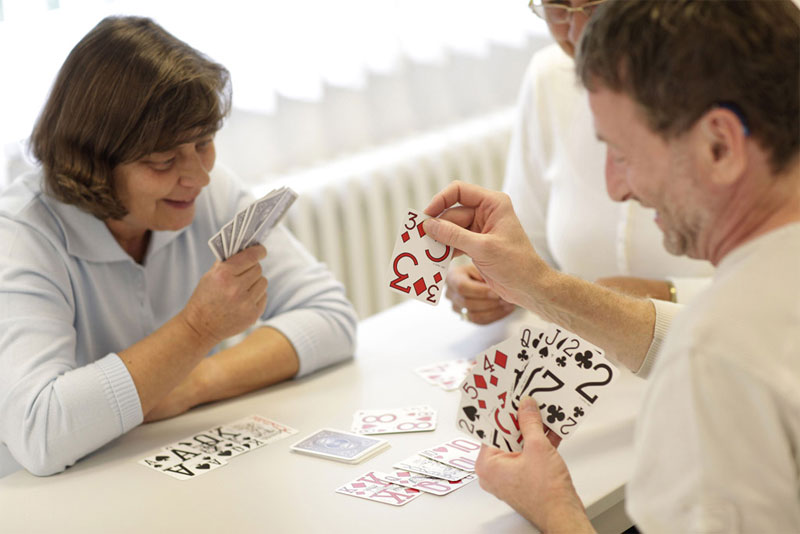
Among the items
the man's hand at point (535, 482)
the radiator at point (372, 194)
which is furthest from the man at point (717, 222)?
the radiator at point (372, 194)

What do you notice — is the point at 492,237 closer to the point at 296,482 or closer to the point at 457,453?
the point at 457,453

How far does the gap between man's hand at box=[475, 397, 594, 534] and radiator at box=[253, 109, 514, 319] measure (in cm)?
182

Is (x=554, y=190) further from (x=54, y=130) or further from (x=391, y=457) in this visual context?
(x=54, y=130)

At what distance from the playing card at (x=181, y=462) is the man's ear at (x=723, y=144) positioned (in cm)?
105

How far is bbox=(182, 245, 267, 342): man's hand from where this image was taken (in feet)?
5.99

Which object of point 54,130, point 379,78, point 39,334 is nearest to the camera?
point 39,334

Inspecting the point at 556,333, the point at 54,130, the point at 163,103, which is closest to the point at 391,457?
the point at 556,333

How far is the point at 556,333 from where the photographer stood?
1.52 metres

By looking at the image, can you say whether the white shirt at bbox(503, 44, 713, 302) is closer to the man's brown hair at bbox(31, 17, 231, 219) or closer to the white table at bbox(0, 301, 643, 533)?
the white table at bbox(0, 301, 643, 533)

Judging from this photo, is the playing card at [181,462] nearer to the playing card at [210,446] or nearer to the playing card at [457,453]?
the playing card at [210,446]

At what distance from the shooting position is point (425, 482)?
4.97ft

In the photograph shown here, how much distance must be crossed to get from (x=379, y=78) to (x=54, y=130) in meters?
1.96

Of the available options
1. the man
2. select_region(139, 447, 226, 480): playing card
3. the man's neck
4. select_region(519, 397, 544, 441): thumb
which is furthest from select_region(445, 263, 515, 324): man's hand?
the man's neck

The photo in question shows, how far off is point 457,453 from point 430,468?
0.25ft
